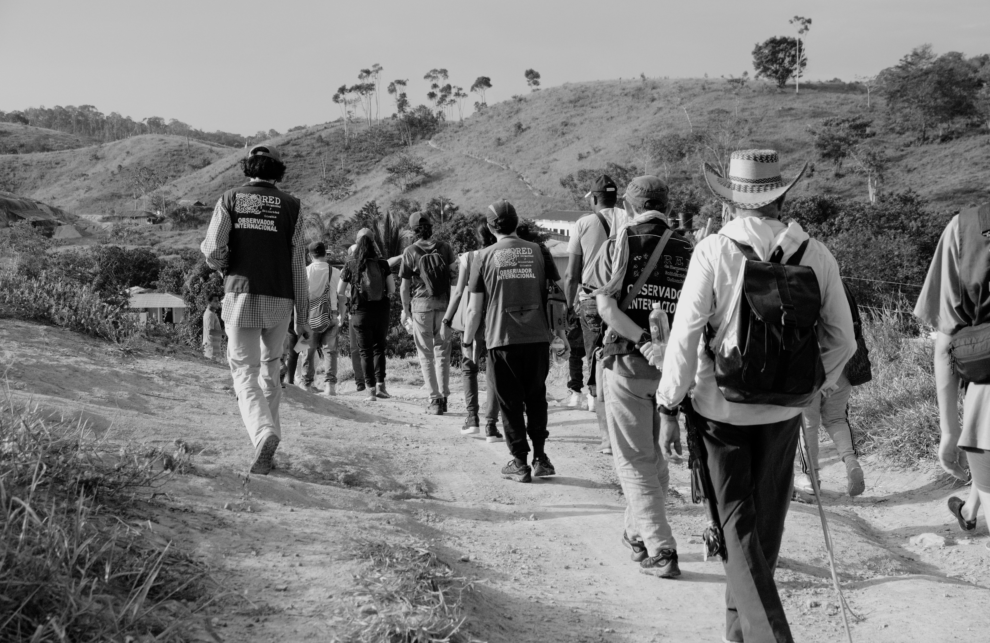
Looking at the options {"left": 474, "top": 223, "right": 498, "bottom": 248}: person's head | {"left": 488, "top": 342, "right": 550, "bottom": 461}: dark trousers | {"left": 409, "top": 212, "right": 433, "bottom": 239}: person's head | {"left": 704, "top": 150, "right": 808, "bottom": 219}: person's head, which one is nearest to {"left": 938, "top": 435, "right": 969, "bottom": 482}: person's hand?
{"left": 704, "top": 150, "right": 808, "bottom": 219}: person's head

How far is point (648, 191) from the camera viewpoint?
452 centimetres

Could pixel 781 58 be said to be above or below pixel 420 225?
above

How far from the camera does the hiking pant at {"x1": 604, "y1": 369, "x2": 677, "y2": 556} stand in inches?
172

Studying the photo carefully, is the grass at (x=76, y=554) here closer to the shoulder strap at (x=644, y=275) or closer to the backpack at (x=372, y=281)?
the shoulder strap at (x=644, y=275)

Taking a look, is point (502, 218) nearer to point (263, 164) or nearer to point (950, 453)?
point (263, 164)

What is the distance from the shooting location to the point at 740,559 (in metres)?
3.17

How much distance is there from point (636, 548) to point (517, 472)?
1.66 meters

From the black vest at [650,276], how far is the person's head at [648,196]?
0.52ft

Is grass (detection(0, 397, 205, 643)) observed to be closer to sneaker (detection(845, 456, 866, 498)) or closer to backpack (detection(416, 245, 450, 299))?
sneaker (detection(845, 456, 866, 498))

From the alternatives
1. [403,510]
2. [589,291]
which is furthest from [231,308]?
[589,291]

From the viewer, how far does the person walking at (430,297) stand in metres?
8.80

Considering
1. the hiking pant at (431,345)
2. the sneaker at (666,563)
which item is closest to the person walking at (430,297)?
the hiking pant at (431,345)

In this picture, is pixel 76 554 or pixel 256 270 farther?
pixel 256 270

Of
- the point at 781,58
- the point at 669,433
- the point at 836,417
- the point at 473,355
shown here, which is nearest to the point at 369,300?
the point at 473,355
